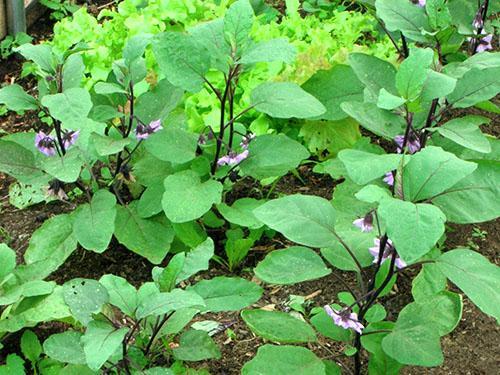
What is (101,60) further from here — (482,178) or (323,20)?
(482,178)

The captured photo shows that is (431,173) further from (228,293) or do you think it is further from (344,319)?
(228,293)

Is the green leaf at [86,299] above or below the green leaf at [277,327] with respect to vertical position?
above

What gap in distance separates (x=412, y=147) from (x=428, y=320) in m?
0.64

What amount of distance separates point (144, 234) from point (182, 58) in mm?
704

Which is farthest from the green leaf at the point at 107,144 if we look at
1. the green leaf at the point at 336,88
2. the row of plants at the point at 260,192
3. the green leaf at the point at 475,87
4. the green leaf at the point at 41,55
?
the green leaf at the point at 475,87

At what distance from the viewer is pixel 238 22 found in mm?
2953

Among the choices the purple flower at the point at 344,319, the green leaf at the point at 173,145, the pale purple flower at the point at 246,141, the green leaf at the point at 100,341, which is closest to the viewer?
the green leaf at the point at 100,341

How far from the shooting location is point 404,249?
2035 mm

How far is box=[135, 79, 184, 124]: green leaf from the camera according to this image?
10.8 feet

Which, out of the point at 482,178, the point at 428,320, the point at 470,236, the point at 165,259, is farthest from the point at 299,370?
the point at 470,236

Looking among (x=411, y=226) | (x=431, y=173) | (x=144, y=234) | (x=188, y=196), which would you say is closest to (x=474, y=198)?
(x=431, y=173)

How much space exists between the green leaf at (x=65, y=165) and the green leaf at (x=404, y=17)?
1242 mm

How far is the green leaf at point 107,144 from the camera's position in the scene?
3033 millimetres

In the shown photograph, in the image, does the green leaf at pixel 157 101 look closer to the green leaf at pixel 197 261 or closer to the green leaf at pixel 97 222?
the green leaf at pixel 97 222
